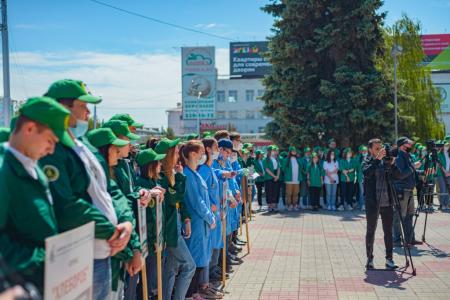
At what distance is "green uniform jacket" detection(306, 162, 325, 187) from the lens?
17.9 meters

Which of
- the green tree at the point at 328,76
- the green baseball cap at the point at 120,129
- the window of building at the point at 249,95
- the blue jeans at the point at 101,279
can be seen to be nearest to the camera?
the blue jeans at the point at 101,279

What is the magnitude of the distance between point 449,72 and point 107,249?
7989 cm

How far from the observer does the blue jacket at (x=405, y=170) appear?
960cm

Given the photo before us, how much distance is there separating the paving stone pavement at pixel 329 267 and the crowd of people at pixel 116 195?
0.48 metres

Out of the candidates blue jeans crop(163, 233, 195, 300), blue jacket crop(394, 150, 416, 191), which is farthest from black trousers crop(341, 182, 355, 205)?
blue jeans crop(163, 233, 195, 300)

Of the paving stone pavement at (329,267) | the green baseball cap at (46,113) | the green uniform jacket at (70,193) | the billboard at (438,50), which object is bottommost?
the paving stone pavement at (329,267)

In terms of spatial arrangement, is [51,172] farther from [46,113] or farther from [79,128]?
[79,128]

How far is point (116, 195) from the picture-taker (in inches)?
160

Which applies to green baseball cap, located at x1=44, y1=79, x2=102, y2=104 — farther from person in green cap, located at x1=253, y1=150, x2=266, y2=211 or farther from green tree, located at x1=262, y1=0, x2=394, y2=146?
green tree, located at x1=262, y1=0, x2=394, y2=146

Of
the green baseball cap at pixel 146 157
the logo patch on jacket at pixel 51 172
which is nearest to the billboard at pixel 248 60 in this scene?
the green baseball cap at pixel 146 157

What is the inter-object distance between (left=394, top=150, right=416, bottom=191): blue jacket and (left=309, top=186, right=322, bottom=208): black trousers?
7728mm

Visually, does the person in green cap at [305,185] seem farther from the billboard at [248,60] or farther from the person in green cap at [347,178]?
the billboard at [248,60]

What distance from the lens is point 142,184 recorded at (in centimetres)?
549

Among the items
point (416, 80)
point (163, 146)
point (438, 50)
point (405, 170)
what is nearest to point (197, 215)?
point (163, 146)
